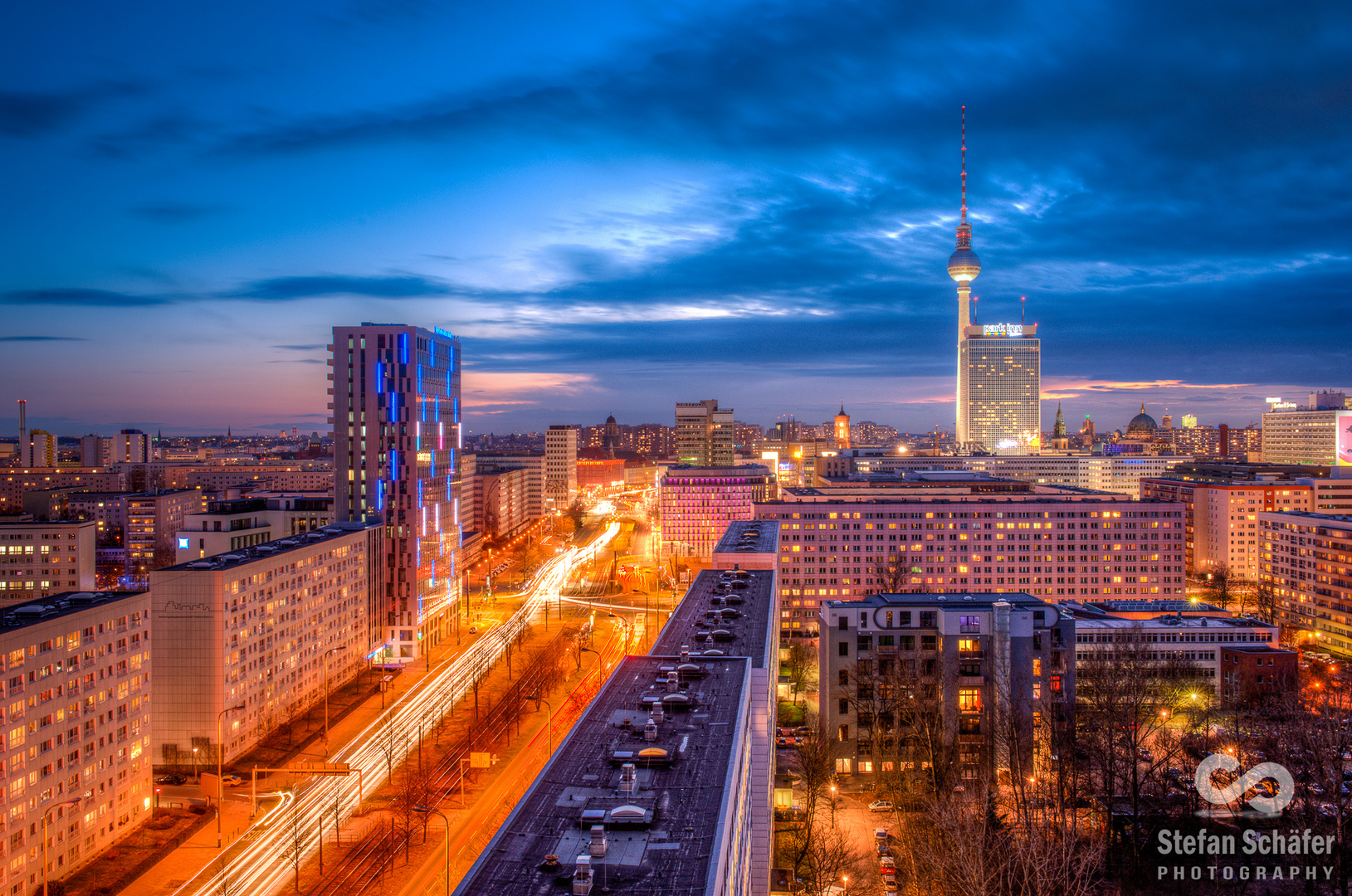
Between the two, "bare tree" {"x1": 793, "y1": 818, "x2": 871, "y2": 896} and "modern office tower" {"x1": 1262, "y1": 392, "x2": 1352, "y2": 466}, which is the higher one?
"modern office tower" {"x1": 1262, "y1": 392, "x2": 1352, "y2": 466}

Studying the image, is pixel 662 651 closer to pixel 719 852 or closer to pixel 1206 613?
pixel 719 852

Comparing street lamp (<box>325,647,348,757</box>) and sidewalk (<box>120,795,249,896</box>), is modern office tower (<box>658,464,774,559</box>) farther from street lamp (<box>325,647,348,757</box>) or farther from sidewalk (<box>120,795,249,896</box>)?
sidewalk (<box>120,795,249,896</box>)

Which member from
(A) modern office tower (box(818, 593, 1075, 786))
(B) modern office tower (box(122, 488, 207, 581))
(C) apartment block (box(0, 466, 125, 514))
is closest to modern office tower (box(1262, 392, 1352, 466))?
(A) modern office tower (box(818, 593, 1075, 786))

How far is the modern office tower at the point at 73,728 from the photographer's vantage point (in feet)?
103

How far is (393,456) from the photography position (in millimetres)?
67562

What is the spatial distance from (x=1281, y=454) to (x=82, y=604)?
199 metres

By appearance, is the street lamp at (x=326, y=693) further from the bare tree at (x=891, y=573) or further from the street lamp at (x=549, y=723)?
the bare tree at (x=891, y=573)

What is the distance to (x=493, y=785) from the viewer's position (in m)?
41.2

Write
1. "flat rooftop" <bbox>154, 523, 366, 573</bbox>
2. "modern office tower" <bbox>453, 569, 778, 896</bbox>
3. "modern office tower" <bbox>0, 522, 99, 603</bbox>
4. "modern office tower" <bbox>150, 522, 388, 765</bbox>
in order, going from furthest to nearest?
1. "modern office tower" <bbox>0, 522, 99, 603</bbox>
2. "flat rooftop" <bbox>154, 523, 366, 573</bbox>
3. "modern office tower" <bbox>150, 522, 388, 765</bbox>
4. "modern office tower" <bbox>453, 569, 778, 896</bbox>

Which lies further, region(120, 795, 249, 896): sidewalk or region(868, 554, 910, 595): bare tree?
region(868, 554, 910, 595): bare tree

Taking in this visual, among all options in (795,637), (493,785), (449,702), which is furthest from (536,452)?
(493,785)

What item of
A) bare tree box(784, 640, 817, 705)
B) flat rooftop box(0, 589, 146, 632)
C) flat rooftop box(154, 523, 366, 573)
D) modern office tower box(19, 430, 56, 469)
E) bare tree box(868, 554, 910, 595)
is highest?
modern office tower box(19, 430, 56, 469)

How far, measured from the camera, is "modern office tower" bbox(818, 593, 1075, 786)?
40750mm

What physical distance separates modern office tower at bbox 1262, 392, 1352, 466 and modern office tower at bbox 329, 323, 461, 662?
504 ft
